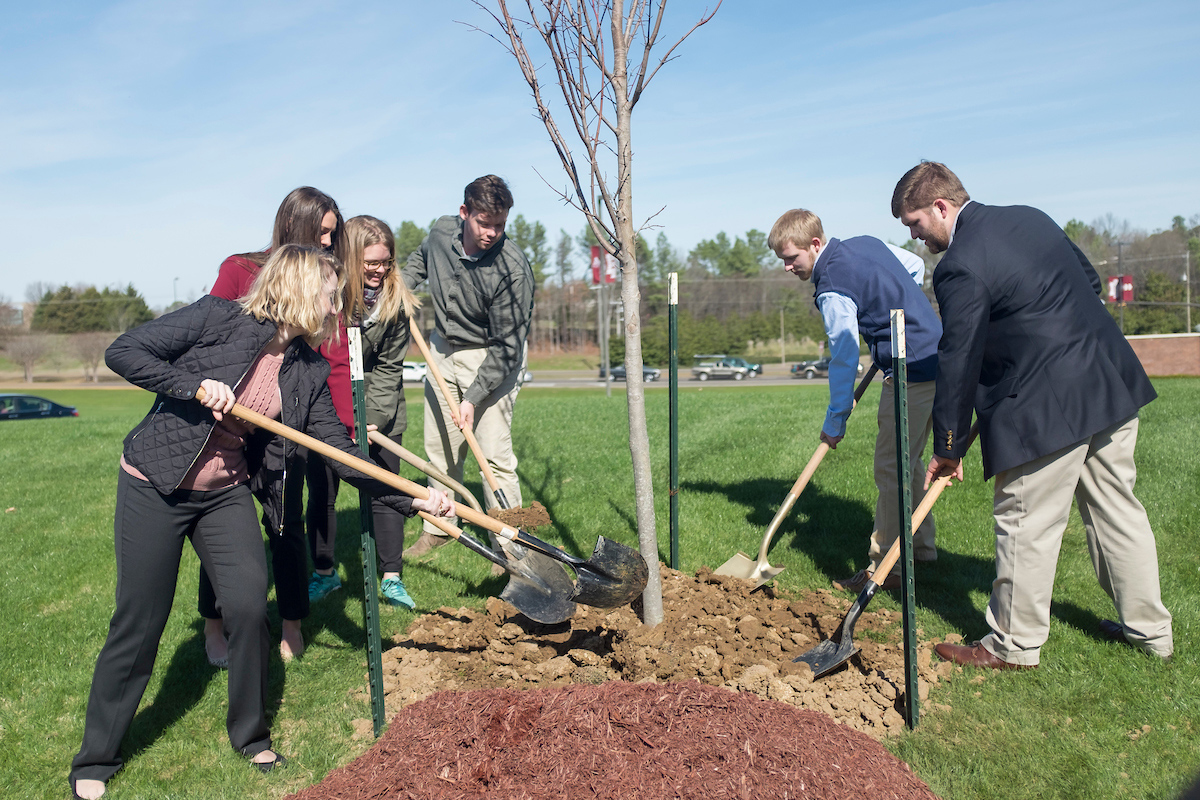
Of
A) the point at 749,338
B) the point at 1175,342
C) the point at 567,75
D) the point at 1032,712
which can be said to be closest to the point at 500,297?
the point at 567,75

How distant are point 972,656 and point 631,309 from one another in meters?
2.24

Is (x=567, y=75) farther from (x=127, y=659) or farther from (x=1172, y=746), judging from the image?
(x=1172, y=746)

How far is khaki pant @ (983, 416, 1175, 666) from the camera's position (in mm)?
3377

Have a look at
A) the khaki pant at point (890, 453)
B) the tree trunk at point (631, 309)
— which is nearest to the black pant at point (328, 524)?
the tree trunk at point (631, 309)

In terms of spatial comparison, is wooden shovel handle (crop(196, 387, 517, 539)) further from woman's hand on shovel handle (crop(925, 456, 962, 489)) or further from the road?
the road

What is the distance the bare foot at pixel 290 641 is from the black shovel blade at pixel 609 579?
1504 mm

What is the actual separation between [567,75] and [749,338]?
62.8 metres

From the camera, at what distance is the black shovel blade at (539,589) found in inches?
149

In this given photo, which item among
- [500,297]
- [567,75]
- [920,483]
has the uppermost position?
[567,75]

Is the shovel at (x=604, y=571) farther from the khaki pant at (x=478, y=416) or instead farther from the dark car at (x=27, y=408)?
the dark car at (x=27, y=408)

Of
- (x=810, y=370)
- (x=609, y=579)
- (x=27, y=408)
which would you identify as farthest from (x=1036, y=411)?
(x=810, y=370)

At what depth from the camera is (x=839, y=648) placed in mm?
3494

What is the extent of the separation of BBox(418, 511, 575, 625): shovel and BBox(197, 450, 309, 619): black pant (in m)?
0.65

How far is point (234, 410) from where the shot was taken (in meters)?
2.82
